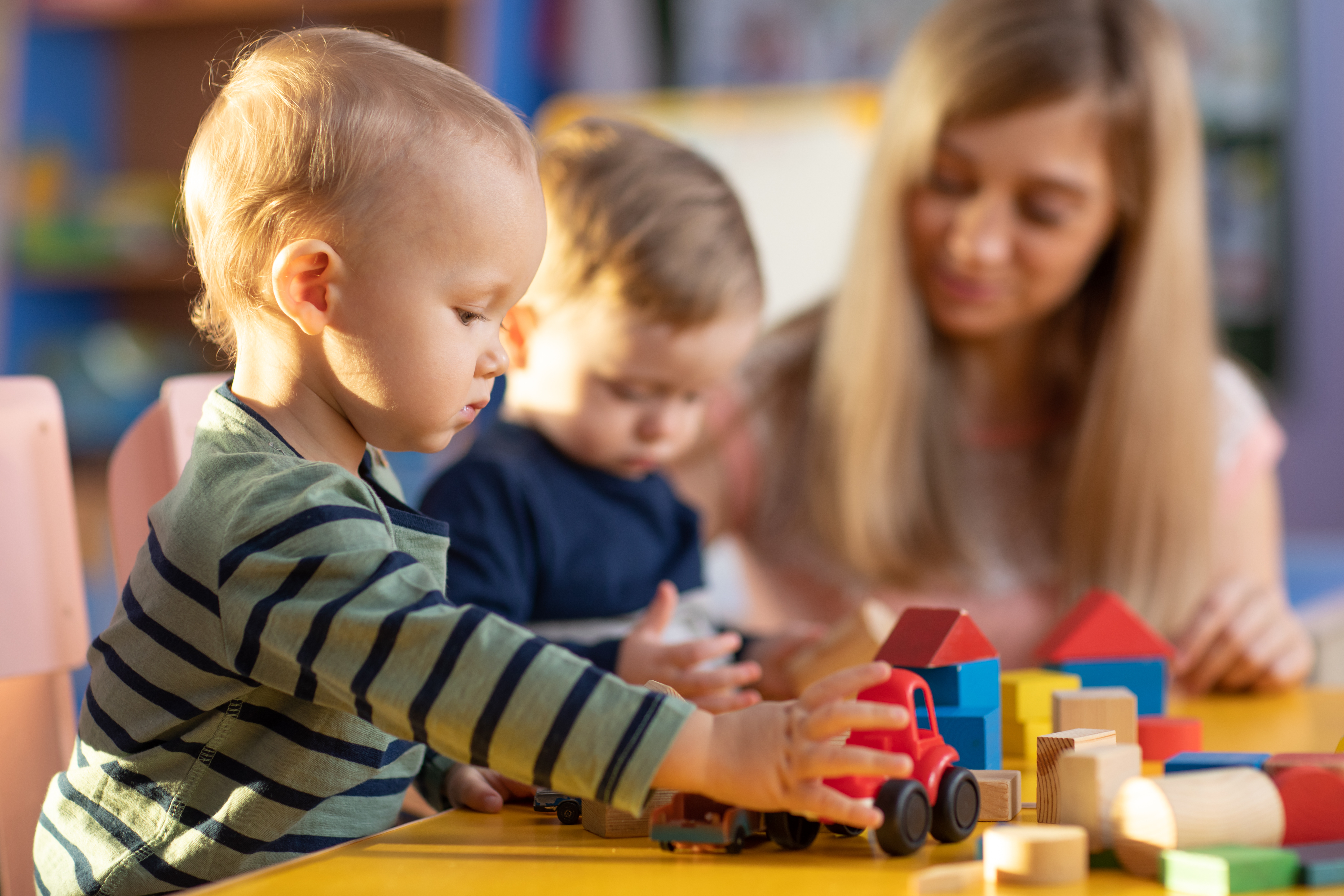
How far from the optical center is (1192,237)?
4.59ft

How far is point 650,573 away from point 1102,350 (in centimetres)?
66

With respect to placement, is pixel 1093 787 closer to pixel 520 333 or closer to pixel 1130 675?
pixel 1130 675

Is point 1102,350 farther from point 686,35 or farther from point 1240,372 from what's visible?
point 686,35

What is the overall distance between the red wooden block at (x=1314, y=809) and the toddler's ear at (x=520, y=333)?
612 mm

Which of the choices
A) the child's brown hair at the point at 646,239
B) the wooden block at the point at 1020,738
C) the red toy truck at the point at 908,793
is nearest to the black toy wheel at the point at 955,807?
the red toy truck at the point at 908,793

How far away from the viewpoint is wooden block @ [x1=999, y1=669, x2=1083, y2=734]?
0.77 m

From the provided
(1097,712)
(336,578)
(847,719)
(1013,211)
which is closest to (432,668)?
(336,578)

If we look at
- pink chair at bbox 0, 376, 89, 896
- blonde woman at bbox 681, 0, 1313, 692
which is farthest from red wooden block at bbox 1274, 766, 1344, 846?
blonde woman at bbox 681, 0, 1313, 692

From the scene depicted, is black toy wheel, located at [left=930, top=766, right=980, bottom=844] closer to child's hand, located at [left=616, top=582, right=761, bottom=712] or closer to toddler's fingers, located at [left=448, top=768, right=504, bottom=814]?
child's hand, located at [left=616, top=582, right=761, bottom=712]

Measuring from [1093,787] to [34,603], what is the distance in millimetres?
593

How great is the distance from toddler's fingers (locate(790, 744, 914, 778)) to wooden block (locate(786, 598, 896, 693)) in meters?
0.33

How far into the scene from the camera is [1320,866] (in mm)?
479

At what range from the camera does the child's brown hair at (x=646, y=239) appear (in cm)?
94

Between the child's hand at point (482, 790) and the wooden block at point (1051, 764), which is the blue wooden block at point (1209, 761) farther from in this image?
the child's hand at point (482, 790)
